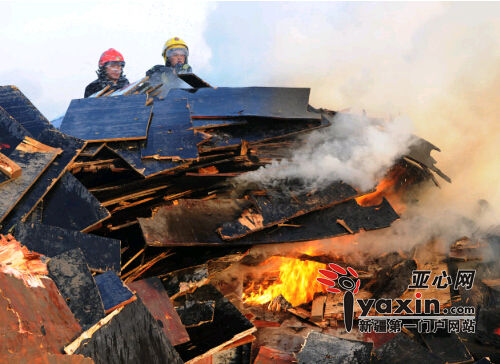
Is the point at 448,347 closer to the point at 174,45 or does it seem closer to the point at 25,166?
the point at 25,166

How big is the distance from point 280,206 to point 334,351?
6.17ft

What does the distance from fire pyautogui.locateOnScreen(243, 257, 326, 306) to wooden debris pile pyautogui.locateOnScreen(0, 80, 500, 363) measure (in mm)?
145

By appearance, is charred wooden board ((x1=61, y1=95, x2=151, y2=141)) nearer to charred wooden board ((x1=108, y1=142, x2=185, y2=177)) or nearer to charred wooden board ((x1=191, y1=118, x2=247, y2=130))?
charred wooden board ((x1=108, y1=142, x2=185, y2=177))

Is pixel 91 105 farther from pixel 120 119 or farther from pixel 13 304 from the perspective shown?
pixel 13 304

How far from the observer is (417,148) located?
21.5 ft

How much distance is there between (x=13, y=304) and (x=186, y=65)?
9674 millimetres

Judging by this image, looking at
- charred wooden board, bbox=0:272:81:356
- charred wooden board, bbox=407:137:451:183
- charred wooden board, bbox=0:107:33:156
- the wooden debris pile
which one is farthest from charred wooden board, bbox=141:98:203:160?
charred wooden board, bbox=407:137:451:183

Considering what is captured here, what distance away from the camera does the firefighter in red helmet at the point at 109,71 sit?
38.6 feet

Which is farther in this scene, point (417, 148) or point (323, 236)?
point (417, 148)

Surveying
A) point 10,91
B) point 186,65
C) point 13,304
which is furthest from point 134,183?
point 186,65

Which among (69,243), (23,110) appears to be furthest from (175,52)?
(69,243)

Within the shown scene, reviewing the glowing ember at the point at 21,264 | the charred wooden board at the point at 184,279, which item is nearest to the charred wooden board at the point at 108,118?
the charred wooden board at the point at 184,279

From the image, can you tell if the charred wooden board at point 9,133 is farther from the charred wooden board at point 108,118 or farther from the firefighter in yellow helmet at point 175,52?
the firefighter in yellow helmet at point 175,52

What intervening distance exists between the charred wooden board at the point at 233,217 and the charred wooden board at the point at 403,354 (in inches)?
59.1
